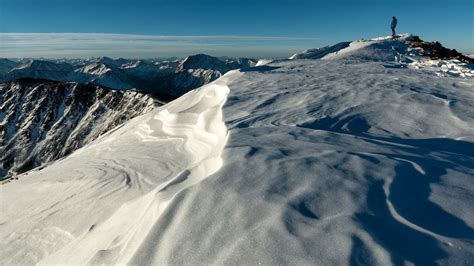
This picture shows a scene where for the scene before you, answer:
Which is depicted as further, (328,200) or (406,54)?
(406,54)

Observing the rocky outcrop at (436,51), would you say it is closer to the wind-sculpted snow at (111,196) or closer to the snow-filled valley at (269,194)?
the snow-filled valley at (269,194)

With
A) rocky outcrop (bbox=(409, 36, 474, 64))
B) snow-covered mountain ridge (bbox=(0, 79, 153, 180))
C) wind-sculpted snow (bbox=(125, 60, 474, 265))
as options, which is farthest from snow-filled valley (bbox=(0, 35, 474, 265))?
snow-covered mountain ridge (bbox=(0, 79, 153, 180))

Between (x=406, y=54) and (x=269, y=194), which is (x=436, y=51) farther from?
(x=269, y=194)

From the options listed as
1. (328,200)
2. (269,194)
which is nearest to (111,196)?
(269,194)

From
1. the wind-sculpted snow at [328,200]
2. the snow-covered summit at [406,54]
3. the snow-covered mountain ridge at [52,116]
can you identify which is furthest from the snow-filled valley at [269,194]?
the snow-covered mountain ridge at [52,116]

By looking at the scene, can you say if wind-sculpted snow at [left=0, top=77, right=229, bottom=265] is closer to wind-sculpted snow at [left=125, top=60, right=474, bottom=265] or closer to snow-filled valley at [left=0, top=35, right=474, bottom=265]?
snow-filled valley at [left=0, top=35, right=474, bottom=265]

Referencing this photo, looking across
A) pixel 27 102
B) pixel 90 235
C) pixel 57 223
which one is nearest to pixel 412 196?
pixel 90 235

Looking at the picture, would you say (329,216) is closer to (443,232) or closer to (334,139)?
(443,232)
